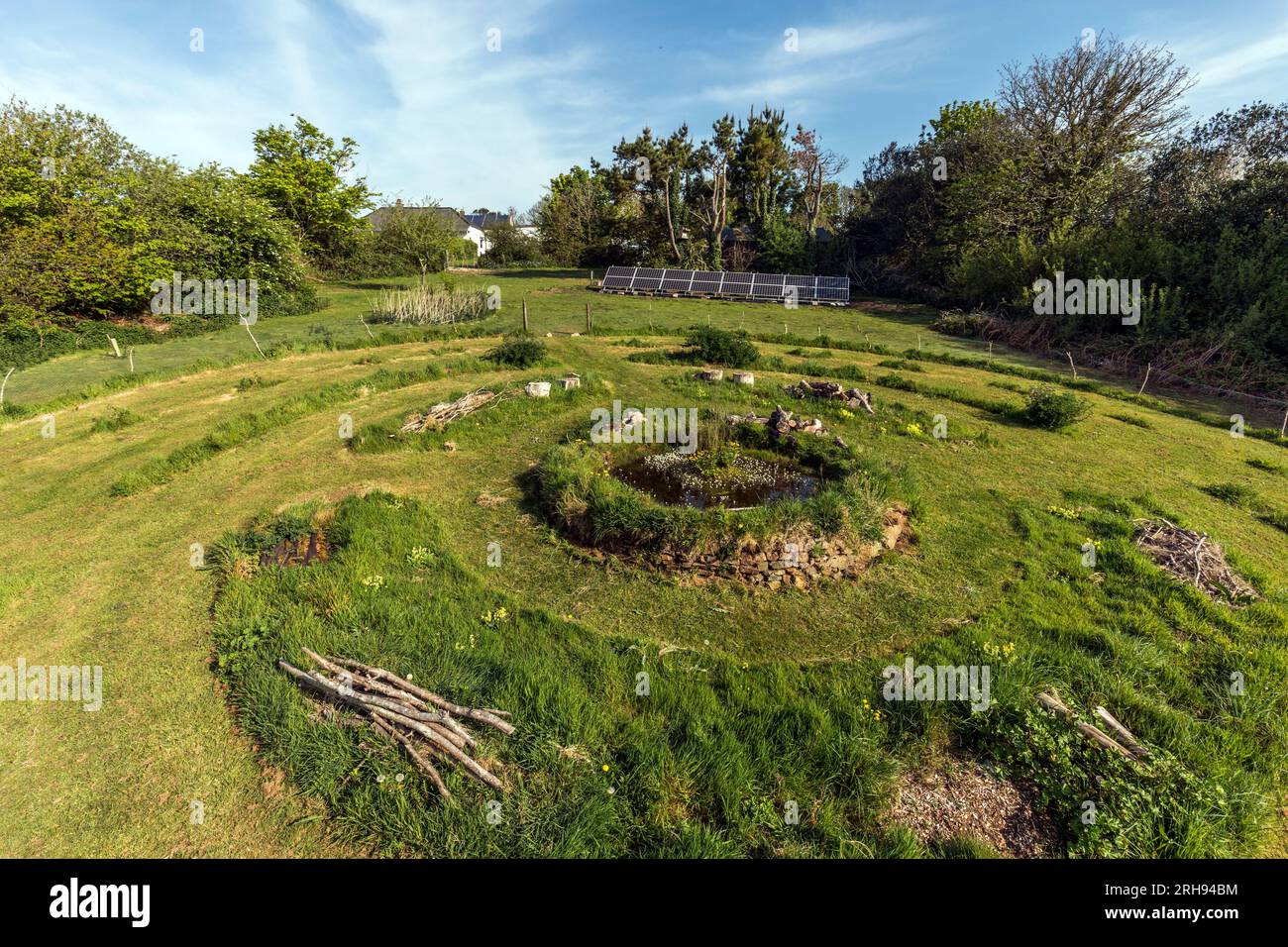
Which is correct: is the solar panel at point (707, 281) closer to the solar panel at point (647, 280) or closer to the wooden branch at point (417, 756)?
the solar panel at point (647, 280)

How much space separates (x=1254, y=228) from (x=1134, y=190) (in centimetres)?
650

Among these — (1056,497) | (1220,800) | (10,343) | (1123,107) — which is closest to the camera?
(1220,800)

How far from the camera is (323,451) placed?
11.7 m

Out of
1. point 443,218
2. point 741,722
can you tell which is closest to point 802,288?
point 741,722

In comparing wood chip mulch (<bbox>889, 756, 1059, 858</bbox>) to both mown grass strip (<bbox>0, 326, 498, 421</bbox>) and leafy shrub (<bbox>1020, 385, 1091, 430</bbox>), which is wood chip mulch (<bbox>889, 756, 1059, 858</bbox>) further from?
mown grass strip (<bbox>0, 326, 498, 421</bbox>)

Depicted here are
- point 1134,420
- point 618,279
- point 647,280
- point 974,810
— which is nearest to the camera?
point 974,810

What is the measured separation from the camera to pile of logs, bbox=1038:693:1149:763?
175 inches

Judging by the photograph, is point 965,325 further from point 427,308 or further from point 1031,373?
point 427,308

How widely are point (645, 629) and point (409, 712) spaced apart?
2771mm

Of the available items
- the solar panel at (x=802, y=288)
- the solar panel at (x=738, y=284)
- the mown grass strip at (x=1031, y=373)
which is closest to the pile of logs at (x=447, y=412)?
the mown grass strip at (x=1031, y=373)

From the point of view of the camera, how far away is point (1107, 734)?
15.2 ft

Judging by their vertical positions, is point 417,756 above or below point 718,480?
below

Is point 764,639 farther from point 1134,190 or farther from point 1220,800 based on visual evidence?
point 1134,190
